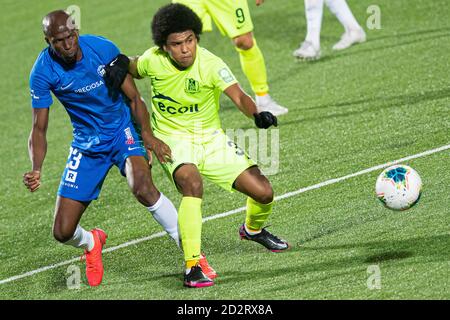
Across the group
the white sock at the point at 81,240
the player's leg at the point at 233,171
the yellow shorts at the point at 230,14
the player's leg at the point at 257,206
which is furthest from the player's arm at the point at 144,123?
the yellow shorts at the point at 230,14

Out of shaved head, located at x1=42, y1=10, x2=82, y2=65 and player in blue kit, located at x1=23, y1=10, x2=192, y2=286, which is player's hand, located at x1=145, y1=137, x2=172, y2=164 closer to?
player in blue kit, located at x1=23, y1=10, x2=192, y2=286

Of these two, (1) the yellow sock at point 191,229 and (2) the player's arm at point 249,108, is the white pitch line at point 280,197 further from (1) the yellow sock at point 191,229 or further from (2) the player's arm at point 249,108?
(2) the player's arm at point 249,108

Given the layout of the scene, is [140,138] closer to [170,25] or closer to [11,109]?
[170,25]

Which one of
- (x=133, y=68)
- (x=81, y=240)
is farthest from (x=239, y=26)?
(x=81, y=240)

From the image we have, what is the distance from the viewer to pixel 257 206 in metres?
7.48

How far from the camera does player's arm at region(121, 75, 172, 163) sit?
7107mm

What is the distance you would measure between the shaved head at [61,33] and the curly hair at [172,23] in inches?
24.1

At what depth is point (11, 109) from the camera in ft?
47.7

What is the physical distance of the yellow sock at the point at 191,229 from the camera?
22.6 ft

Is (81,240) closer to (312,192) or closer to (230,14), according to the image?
(312,192)

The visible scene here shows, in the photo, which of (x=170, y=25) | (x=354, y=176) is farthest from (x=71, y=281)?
(x=354, y=176)

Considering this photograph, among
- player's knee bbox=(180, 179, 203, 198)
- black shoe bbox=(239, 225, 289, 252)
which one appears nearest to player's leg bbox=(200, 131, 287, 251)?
player's knee bbox=(180, 179, 203, 198)

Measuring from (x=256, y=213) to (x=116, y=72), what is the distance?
1.50 meters

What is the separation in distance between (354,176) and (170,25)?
289cm
